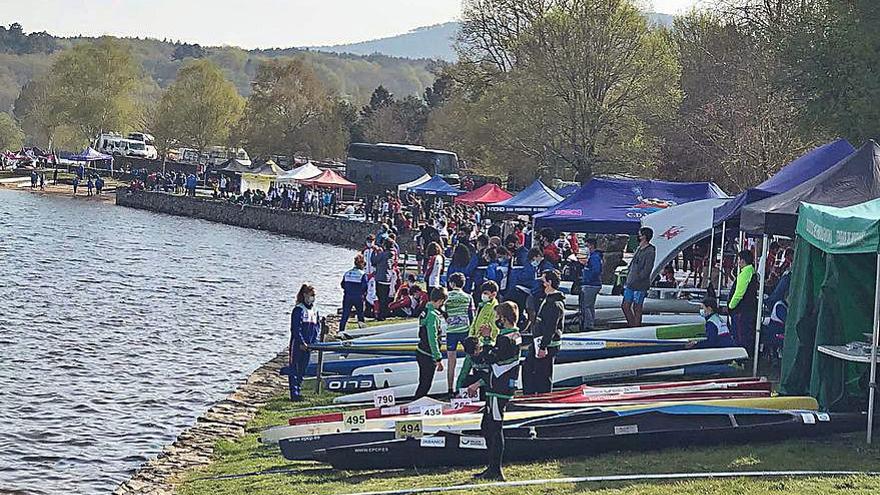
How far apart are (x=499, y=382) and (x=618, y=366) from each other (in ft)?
22.1

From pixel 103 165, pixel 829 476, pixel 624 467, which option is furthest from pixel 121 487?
pixel 103 165

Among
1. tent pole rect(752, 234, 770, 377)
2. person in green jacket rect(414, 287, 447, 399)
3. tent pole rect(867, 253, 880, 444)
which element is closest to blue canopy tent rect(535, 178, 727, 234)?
tent pole rect(752, 234, 770, 377)

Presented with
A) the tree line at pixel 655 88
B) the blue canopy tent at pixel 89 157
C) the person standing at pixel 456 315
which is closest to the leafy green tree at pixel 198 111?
the blue canopy tent at pixel 89 157

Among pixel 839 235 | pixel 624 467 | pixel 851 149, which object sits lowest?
pixel 624 467

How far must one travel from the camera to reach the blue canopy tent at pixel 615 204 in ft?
81.9

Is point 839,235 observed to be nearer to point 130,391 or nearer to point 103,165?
point 130,391

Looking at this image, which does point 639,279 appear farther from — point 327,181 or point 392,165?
point 392,165

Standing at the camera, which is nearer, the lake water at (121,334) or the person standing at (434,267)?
the lake water at (121,334)

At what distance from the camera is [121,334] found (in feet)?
88.3

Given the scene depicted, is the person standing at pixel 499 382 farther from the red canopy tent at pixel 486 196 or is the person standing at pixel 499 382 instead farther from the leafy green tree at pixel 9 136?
the leafy green tree at pixel 9 136

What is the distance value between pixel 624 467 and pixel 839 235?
3.51m

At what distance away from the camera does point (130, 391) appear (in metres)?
20.1

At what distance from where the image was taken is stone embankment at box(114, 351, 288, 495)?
568 inches

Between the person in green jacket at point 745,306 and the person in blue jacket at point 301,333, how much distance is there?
6567mm
